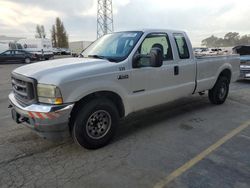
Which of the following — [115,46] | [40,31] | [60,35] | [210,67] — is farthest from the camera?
[40,31]

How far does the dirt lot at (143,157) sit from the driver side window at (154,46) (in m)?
1.39

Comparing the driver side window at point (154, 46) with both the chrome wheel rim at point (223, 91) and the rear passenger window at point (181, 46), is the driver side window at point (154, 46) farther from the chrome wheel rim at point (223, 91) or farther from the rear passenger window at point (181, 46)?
the chrome wheel rim at point (223, 91)

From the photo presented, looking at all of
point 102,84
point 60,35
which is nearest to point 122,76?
point 102,84

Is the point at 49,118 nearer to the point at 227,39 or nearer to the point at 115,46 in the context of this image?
the point at 115,46

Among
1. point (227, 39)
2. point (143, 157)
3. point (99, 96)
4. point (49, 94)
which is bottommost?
point (143, 157)

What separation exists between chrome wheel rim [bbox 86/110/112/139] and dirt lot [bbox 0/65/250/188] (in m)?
0.27

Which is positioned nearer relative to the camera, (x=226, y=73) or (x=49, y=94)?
(x=49, y=94)

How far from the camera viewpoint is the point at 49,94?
3.25m

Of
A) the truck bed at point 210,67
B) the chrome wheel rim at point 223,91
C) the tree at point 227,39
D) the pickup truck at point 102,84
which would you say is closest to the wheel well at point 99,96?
the pickup truck at point 102,84

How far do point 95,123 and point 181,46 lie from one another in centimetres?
270

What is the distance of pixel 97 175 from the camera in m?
3.08

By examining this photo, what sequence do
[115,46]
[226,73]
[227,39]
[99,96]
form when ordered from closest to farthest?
1. [99,96]
2. [115,46]
3. [226,73]
4. [227,39]

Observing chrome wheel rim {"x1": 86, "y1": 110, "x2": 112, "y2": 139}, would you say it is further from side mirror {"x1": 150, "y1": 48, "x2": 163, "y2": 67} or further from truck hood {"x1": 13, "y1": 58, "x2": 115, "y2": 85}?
side mirror {"x1": 150, "y1": 48, "x2": 163, "y2": 67}

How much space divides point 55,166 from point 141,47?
2.49m
